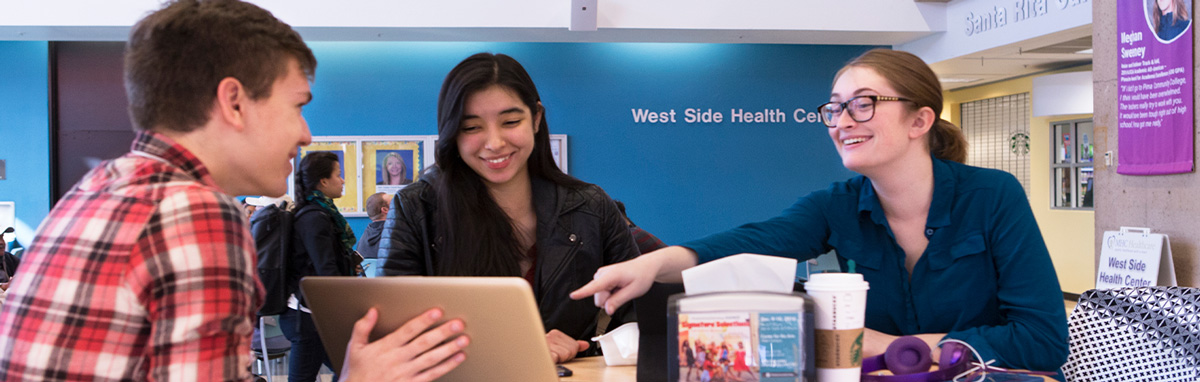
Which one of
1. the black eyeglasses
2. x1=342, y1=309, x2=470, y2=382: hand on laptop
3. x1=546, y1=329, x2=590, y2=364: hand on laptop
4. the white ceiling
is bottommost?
x1=546, y1=329, x2=590, y2=364: hand on laptop

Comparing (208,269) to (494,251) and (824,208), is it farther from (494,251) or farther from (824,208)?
(824,208)

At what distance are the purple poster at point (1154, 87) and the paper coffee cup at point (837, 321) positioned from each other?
441 cm

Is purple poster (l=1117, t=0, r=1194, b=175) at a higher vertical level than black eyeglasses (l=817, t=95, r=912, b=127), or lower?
higher

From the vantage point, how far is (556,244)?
2.15 meters

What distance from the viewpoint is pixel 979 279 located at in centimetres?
170

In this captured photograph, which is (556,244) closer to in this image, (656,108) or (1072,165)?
(656,108)

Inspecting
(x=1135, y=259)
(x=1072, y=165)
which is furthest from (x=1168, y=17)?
(x=1072, y=165)

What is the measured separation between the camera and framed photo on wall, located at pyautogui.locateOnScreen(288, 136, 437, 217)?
845cm

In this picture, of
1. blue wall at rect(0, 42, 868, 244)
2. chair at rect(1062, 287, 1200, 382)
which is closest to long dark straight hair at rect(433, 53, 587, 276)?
chair at rect(1062, 287, 1200, 382)

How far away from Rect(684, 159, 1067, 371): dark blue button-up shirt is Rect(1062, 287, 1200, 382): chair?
374 mm

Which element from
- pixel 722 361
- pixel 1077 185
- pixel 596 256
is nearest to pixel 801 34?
pixel 1077 185

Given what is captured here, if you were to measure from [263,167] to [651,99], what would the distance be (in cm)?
773

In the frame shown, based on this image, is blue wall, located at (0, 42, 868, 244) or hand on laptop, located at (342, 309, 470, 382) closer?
hand on laptop, located at (342, 309, 470, 382)

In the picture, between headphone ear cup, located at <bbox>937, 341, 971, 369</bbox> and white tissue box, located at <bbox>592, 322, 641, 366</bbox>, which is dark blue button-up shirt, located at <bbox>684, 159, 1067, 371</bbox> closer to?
headphone ear cup, located at <bbox>937, 341, 971, 369</bbox>
